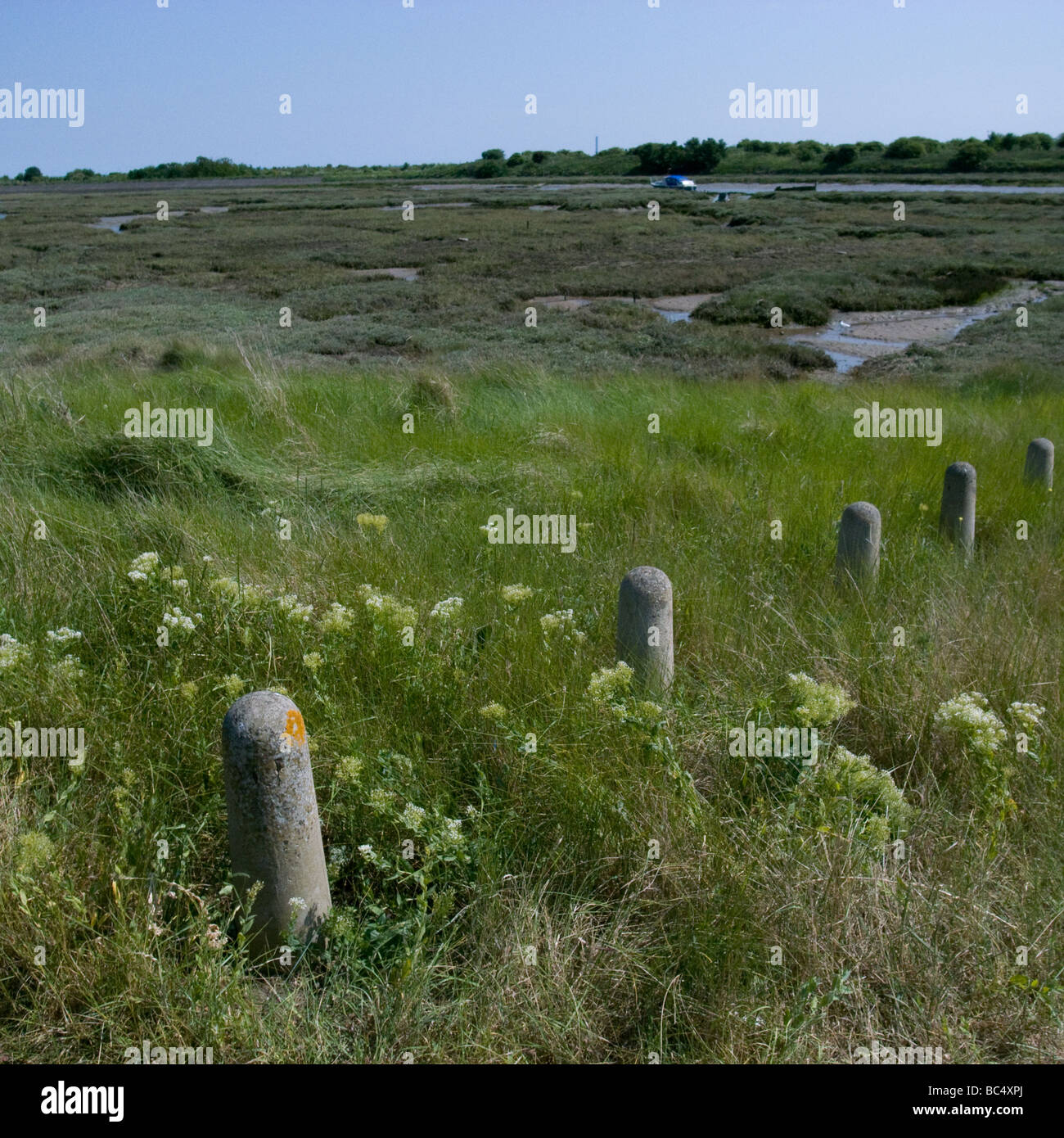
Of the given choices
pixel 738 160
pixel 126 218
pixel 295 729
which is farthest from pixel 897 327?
pixel 738 160

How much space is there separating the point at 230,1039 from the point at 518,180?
321ft

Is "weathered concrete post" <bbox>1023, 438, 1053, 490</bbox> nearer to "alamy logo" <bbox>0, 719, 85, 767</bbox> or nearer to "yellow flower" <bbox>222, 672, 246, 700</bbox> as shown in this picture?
"yellow flower" <bbox>222, 672, 246, 700</bbox>

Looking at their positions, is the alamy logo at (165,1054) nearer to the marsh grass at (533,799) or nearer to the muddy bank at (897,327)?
the marsh grass at (533,799)

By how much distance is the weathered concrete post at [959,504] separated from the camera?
573 cm

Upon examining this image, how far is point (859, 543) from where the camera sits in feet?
16.0

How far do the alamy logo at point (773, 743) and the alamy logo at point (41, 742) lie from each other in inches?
88.5

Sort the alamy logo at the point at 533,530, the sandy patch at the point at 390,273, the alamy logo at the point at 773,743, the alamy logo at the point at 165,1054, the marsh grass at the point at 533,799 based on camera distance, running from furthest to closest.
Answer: the sandy patch at the point at 390,273 < the alamy logo at the point at 533,530 < the alamy logo at the point at 773,743 < the marsh grass at the point at 533,799 < the alamy logo at the point at 165,1054

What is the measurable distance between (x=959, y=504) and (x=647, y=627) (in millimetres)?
3142

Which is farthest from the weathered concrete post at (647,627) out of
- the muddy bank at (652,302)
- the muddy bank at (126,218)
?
the muddy bank at (126,218)

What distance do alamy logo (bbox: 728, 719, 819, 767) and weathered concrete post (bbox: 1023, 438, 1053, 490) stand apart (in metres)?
4.57

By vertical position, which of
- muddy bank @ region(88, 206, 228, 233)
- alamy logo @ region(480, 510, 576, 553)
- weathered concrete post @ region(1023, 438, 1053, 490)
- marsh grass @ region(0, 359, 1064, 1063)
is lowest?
marsh grass @ region(0, 359, 1064, 1063)

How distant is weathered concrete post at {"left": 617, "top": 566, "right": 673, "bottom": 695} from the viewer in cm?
353

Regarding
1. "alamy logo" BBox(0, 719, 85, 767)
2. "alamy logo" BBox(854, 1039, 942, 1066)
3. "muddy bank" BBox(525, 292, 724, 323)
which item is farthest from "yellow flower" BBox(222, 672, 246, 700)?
"muddy bank" BBox(525, 292, 724, 323)
